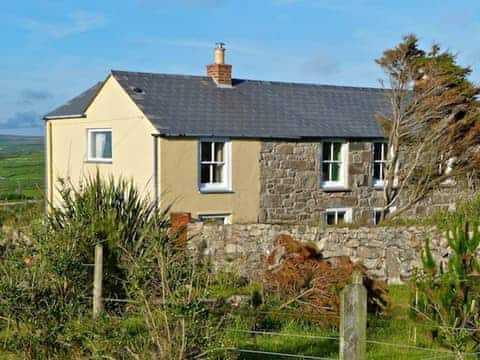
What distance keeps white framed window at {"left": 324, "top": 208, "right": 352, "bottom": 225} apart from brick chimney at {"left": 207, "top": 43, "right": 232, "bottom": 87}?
18.2 feet

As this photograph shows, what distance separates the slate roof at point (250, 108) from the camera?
22.5m

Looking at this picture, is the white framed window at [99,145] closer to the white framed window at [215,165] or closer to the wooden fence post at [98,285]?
the white framed window at [215,165]

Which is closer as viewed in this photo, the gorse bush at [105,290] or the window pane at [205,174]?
the gorse bush at [105,290]

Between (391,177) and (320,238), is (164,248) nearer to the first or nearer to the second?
(320,238)

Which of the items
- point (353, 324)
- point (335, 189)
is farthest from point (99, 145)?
point (353, 324)

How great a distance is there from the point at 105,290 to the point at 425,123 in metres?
16.3

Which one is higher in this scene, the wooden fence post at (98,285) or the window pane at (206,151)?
the window pane at (206,151)

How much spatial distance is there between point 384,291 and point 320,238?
4.37 metres

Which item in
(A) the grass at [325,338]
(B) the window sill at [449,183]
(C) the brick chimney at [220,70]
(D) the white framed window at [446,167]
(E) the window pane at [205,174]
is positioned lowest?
(A) the grass at [325,338]

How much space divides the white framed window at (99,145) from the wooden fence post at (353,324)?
749 inches

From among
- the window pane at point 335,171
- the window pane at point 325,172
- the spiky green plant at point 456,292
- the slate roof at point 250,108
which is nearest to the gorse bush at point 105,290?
the spiky green plant at point 456,292

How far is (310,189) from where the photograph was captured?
2383 centimetres

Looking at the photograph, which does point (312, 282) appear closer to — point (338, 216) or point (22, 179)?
point (338, 216)

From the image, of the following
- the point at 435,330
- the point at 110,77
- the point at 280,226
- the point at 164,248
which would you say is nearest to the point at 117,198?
the point at 164,248
